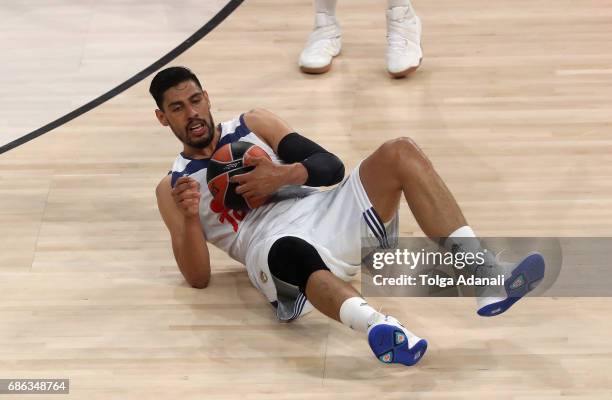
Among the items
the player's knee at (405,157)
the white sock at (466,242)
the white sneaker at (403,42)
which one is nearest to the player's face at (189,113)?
the player's knee at (405,157)

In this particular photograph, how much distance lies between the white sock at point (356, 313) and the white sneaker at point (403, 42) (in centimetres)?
196

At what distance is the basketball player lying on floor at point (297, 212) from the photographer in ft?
12.4

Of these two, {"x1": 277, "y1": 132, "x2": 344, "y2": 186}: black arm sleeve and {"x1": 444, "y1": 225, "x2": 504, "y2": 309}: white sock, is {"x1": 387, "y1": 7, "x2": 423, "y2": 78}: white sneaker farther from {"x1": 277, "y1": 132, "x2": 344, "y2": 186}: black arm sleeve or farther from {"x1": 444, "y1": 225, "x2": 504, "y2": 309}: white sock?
{"x1": 444, "y1": 225, "x2": 504, "y2": 309}: white sock

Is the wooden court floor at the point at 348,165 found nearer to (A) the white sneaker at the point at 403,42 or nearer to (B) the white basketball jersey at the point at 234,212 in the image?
(A) the white sneaker at the point at 403,42

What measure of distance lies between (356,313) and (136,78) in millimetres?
2491

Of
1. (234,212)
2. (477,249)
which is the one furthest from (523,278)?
(234,212)

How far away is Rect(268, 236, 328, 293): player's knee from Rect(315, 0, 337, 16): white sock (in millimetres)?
2007

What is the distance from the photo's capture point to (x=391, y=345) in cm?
354

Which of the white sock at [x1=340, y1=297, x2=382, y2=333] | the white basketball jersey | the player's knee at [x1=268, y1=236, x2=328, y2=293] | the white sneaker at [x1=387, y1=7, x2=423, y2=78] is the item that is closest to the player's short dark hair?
the white basketball jersey

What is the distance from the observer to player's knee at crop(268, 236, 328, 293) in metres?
3.85

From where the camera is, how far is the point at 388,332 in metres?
3.53

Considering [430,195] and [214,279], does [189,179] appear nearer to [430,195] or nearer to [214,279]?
[214,279]

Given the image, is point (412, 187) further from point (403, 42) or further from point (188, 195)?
point (403, 42)

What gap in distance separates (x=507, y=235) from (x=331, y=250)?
0.79 m
